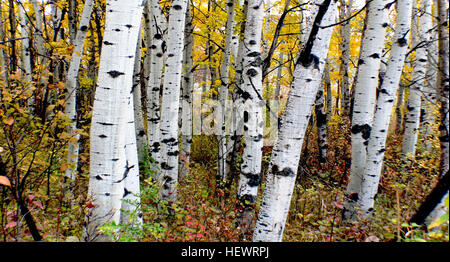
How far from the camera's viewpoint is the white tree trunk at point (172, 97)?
3600 mm

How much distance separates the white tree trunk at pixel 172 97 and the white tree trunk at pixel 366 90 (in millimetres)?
2799

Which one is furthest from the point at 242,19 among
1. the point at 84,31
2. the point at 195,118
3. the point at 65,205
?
the point at 195,118

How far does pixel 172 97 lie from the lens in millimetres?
3740

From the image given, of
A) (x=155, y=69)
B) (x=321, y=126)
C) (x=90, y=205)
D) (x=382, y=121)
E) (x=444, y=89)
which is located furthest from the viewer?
(x=321, y=126)

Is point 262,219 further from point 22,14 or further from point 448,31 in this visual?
point 22,14

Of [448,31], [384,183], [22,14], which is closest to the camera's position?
[448,31]

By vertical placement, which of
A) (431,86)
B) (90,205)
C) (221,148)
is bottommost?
(90,205)

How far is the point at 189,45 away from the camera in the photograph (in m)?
5.83

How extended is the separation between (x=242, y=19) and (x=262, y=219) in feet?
11.0

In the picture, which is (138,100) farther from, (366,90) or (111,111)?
(366,90)

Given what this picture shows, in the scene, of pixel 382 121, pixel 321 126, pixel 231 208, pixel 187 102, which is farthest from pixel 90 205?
pixel 321 126

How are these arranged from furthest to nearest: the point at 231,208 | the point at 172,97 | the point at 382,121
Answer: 1. the point at 231,208
2. the point at 172,97
3. the point at 382,121

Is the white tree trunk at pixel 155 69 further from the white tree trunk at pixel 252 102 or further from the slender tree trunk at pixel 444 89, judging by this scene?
the slender tree trunk at pixel 444 89

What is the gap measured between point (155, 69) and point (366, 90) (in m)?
3.89
